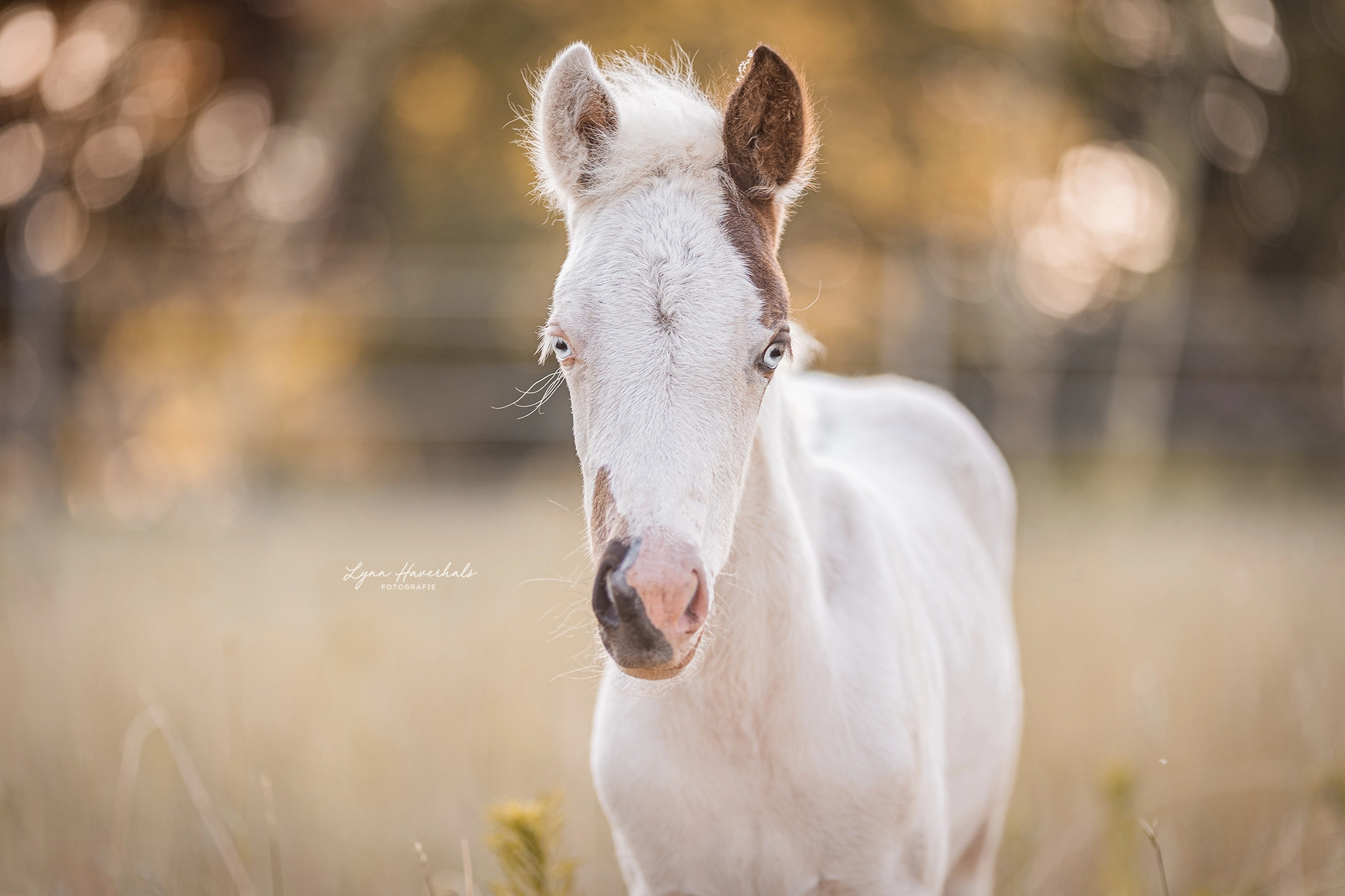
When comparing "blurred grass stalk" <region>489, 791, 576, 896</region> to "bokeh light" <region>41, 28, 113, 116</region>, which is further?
"bokeh light" <region>41, 28, 113, 116</region>

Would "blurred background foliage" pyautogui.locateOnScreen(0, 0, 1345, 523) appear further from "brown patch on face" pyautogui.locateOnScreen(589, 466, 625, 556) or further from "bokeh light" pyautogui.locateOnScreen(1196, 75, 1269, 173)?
"brown patch on face" pyautogui.locateOnScreen(589, 466, 625, 556)

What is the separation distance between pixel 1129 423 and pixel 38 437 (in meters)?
7.91

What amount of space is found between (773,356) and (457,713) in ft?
8.27

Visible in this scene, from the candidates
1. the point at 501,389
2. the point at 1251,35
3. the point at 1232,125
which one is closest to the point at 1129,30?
the point at 1251,35

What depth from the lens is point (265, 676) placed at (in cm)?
415

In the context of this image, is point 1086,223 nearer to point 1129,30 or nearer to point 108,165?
point 1129,30

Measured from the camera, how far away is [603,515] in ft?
5.10

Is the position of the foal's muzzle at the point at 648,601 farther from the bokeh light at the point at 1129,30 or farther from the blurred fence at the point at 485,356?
the bokeh light at the point at 1129,30

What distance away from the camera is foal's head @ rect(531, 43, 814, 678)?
1453 mm

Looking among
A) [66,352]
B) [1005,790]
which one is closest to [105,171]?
[66,352]

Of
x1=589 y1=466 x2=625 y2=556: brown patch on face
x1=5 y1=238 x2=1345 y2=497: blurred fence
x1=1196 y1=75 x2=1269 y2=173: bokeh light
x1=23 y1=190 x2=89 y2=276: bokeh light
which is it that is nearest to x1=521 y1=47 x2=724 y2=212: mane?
x1=589 y1=466 x2=625 y2=556: brown patch on face

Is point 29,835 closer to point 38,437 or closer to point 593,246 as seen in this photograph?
point 593,246

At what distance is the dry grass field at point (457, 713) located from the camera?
2734mm
